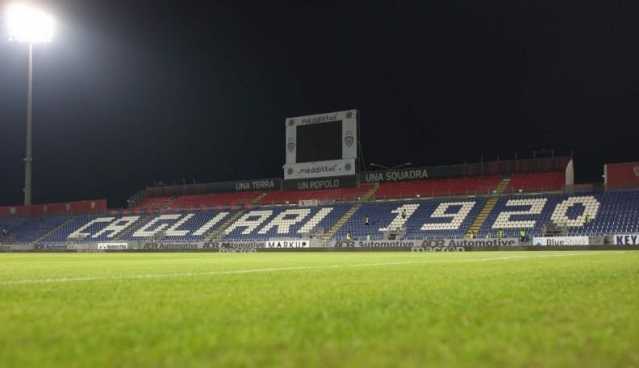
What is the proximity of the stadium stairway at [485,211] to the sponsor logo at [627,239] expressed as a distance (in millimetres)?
7481

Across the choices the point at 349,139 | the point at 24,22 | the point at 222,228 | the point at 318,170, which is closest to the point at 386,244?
the point at 349,139

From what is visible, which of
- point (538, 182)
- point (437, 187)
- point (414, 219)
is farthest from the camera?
point (437, 187)

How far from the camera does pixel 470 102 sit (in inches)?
1845

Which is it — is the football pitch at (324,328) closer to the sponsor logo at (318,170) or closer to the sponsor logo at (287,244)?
the sponsor logo at (287,244)

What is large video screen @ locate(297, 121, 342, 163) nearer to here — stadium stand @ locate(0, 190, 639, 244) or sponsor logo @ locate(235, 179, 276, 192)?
stadium stand @ locate(0, 190, 639, 244)

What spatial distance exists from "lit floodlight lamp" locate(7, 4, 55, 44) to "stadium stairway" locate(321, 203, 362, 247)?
71.5 feet

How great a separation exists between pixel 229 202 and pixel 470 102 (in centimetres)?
2246

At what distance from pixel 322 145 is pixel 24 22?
20837 millimetres

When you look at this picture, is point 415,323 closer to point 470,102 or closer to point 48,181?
point 470,102

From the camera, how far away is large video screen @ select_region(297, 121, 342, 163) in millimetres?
42219

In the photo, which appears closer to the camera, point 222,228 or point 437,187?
point 222,228

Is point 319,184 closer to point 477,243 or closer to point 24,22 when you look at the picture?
point 477,243

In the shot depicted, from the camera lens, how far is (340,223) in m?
39.9

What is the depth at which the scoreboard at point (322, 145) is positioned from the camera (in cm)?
4156
